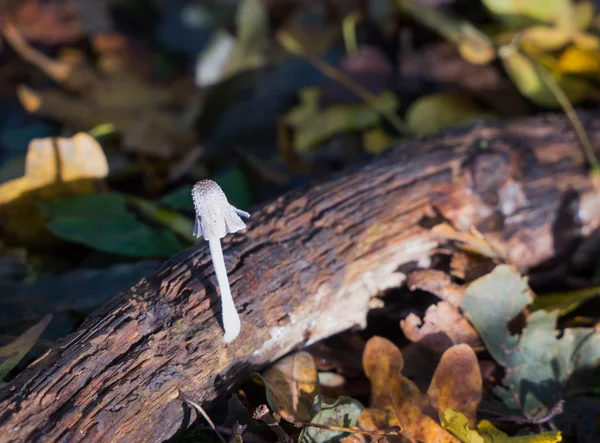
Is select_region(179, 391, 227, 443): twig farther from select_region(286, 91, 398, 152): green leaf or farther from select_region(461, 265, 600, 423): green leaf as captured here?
select_region(286, 91, 398, 152): green leaf

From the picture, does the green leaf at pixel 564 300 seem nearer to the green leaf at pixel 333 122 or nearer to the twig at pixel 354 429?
the twig at pixel 354 429

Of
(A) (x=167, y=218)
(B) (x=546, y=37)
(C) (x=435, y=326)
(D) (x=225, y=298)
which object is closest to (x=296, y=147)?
(A) (x=167, y=218)

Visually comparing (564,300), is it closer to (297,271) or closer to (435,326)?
(435,326)

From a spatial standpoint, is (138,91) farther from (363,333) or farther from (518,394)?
(518,394)

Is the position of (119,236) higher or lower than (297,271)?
higher

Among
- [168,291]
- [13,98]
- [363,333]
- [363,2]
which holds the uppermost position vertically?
[13,98]

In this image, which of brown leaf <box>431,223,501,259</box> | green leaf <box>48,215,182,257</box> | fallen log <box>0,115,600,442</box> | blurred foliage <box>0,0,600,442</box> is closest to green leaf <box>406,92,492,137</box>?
blurred foliage <box>0,0,600,442</box>

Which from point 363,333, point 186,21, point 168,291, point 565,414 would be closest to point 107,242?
point 168,291
